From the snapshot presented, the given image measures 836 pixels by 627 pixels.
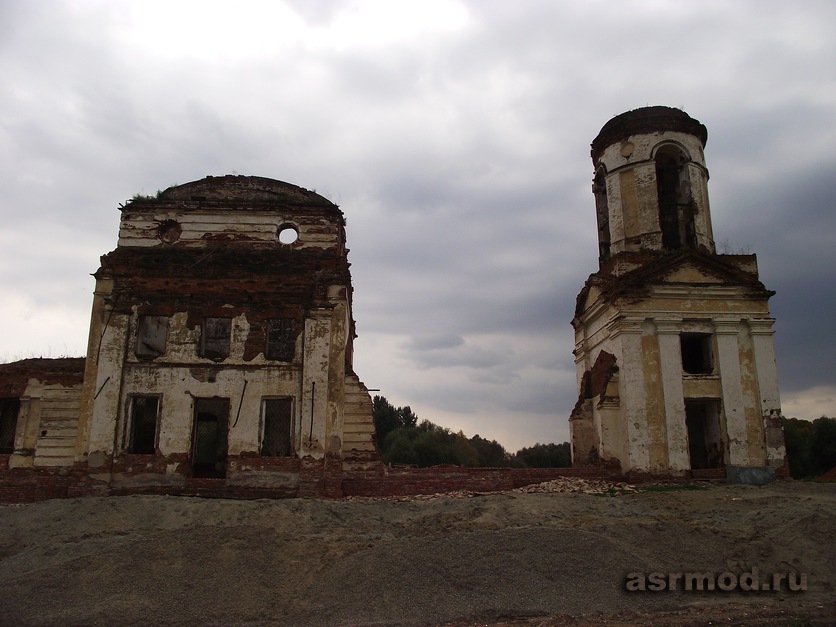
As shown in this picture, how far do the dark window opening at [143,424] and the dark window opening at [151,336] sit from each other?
1252mm

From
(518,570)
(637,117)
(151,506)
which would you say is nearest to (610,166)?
(637,117)

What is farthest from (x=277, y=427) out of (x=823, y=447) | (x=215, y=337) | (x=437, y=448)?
(x=823, y=447)

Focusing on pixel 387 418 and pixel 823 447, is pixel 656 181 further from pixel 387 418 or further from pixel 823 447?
pixel 387 418

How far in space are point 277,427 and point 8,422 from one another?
24.2 feet

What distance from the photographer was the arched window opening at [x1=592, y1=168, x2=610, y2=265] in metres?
21.0

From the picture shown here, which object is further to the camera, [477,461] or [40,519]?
[477,461]

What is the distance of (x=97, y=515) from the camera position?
1286 cm

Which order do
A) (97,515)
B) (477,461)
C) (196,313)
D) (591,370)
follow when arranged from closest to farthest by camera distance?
(97,515)
(196,313)
(591,370)
(477,461)

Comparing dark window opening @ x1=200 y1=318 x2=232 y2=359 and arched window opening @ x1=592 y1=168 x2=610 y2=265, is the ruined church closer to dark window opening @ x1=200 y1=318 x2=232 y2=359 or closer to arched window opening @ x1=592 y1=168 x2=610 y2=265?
dark window opening @ x1=200 y1=318 x2=232 y2=359

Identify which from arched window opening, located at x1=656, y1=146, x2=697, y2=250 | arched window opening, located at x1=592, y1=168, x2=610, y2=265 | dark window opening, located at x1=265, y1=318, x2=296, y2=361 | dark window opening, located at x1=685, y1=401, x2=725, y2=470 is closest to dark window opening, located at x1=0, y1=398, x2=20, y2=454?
dark window opening, located at x1=265, y1=318, x2=296, y2=361

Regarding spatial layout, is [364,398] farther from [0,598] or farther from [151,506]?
[0,598]

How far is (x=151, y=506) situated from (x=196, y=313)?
5.05 meters

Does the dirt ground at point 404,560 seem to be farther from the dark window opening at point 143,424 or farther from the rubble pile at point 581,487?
the dark window opening at point 143,424

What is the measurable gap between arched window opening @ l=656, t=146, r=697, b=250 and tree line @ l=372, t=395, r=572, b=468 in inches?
720
